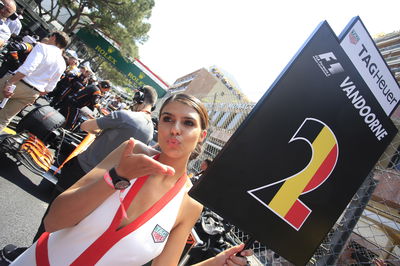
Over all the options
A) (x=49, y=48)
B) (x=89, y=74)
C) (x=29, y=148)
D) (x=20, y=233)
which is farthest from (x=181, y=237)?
(x=89, y=74)

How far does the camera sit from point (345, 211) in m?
2.45

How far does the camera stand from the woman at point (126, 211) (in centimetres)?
98

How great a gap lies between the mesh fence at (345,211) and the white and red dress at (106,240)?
1608 mm

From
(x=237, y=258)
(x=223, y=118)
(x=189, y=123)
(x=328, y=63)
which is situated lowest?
(x=237, y=258)

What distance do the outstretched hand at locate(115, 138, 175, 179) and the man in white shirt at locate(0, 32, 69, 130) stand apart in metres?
3.44

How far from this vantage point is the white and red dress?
106 cm

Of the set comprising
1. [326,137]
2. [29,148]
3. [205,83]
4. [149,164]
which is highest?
[205,83]

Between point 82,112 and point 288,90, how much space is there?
5.66 m

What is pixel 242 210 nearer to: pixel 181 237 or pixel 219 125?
pixel 181 237

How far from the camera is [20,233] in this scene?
2.71 meters

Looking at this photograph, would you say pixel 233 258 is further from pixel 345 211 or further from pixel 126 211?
pixel 345 211

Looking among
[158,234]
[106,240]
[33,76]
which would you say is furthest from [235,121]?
[106,240]

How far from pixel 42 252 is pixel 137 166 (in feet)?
2.20

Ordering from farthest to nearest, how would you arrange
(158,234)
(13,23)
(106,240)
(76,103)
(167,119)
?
(13,23)
(76,103)
(167,119)
(158,234)
(106,240)
